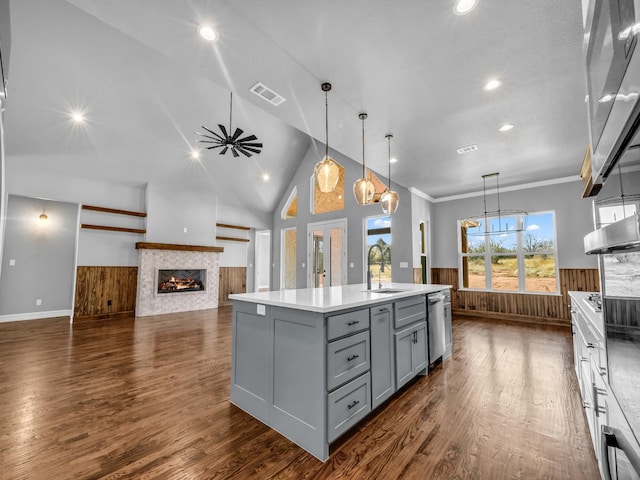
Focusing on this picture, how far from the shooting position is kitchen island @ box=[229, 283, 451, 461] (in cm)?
184

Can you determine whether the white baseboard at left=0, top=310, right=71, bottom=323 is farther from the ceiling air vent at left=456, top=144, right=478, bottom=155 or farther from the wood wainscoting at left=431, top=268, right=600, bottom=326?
the wood wainscoting at left=431, top=268, right=600, bottom=326

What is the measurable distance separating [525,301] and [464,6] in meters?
5.91

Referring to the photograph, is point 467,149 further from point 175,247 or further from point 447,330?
point 175,247

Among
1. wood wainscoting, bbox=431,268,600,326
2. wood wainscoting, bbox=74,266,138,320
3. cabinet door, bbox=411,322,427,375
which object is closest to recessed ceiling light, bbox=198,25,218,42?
cabinet door, bbox=411,322,427,375

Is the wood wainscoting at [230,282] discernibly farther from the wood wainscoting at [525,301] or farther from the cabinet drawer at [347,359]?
the cabinet drawer at [347,359]

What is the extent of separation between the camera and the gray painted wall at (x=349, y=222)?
20.9ft

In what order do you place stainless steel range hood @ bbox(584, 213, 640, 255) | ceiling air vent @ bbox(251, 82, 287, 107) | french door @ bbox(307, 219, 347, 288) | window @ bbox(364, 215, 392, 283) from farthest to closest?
french door @ bbox(307, 219, 347, 288) < window @ bbox(364, 215, 392, 283) < ceiling air vent @ bbox(251, 82, 287, 107) < stainless steel range hood @ bbox(584, 213, 640, 255)

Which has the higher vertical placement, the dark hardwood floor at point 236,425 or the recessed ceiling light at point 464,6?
the recessed ceiling light at point 464,6

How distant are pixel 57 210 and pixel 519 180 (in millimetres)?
9483

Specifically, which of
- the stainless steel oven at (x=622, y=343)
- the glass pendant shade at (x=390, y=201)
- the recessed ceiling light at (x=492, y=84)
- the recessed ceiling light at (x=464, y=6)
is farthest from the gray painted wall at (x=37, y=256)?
the stainless steel oven at (x=622, y=343)

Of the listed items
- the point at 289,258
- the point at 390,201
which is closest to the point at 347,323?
the point at 390,201

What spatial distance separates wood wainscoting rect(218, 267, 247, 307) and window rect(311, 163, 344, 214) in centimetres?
281

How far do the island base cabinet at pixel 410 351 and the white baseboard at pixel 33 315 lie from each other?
6.98 metres

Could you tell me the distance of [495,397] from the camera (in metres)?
2.59
